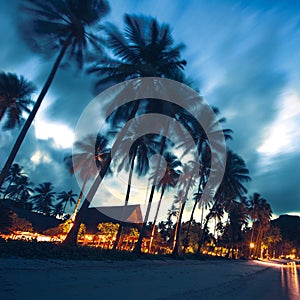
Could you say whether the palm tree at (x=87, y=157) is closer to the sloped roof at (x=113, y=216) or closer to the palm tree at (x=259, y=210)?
the sloped roof at (x=113, y=216)

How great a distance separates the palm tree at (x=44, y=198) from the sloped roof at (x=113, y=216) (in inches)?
1079

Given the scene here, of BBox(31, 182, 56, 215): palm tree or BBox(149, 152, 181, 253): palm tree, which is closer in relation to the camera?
BBox(149, 152, 181, 253): palm tree

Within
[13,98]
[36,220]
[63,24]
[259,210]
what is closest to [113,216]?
[36,220]

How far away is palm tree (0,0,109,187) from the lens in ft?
42.3

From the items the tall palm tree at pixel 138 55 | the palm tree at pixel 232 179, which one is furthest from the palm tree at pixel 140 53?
the palm tree at pixel 232 179

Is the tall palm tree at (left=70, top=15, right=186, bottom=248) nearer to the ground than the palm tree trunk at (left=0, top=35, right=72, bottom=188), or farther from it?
farther from it

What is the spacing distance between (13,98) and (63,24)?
9.77 m

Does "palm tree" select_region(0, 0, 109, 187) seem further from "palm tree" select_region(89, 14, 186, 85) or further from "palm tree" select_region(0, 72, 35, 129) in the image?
"palm tree" select_region(0, 72, 35, 129)

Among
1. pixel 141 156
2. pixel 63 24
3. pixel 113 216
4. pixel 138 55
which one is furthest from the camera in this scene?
pixel 113 216

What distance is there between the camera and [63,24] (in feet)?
45.8

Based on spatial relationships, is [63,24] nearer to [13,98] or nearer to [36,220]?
[13,98]

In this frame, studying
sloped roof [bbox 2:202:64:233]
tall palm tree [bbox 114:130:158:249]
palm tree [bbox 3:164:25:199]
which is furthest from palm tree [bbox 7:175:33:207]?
tall palm tree [bbox 114:130:158:249]

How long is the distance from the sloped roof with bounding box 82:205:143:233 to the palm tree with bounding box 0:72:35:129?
15411 millimetres

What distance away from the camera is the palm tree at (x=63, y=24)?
508 inches
